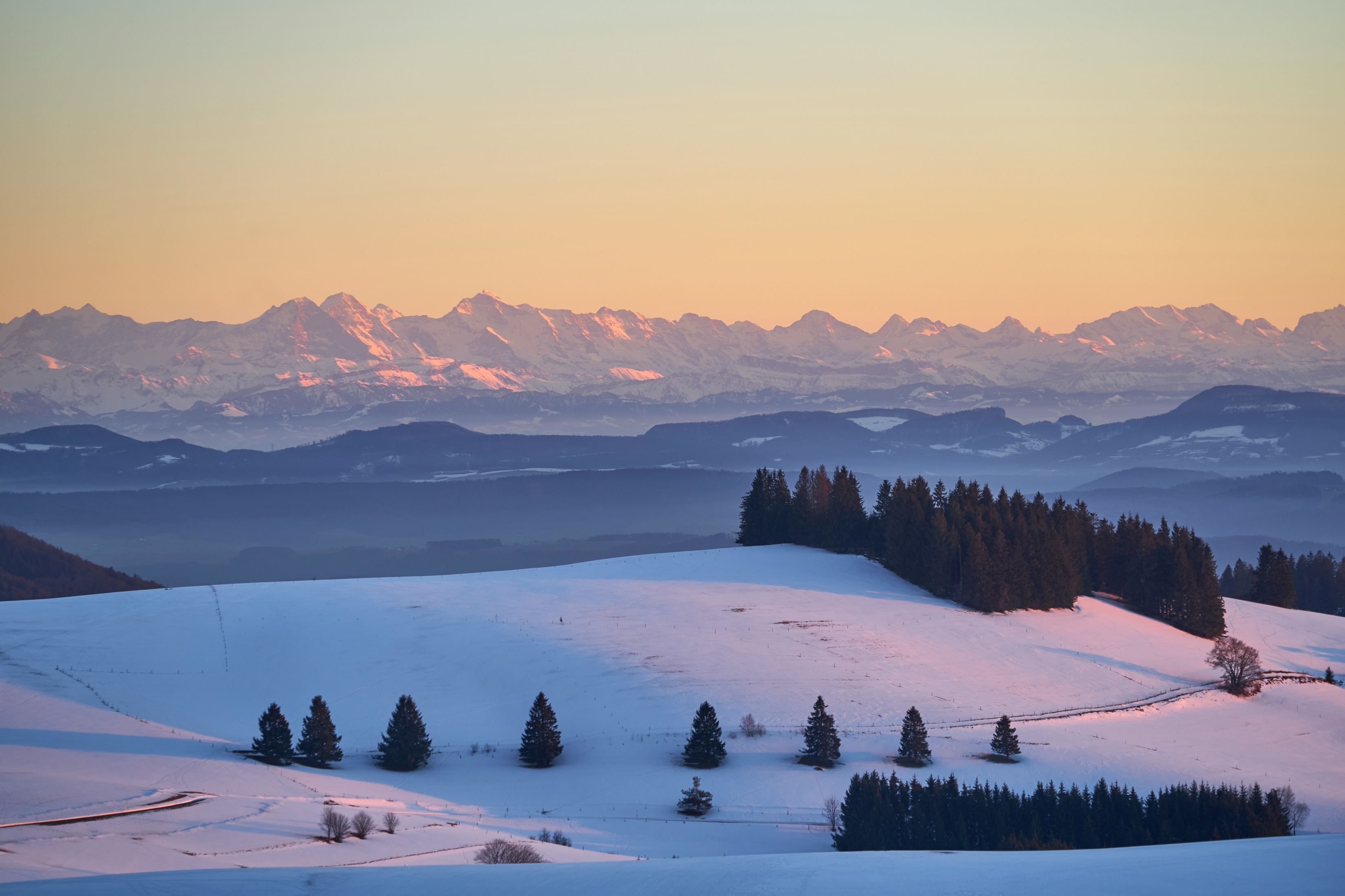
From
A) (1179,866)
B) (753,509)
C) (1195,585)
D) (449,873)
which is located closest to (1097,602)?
(1195,585)

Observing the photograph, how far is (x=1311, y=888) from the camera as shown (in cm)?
3047

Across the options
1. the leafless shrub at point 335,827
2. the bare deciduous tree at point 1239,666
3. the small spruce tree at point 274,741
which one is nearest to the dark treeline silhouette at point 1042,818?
the leafless shrub at point 335,827

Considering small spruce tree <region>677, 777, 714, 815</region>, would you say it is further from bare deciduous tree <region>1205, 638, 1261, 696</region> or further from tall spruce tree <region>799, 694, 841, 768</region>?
bare deciduous tree <region>1205, 638, 1261, 696</region>

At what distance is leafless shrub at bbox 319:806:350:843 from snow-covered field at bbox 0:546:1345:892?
1.32m

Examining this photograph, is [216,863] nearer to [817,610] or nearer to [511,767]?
[511,767]

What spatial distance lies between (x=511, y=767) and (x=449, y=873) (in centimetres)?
3081

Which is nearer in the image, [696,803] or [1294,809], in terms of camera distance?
[696,803]

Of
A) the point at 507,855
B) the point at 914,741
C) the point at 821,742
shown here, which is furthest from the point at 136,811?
the point at 914,741

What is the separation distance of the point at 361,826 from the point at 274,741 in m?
18.3

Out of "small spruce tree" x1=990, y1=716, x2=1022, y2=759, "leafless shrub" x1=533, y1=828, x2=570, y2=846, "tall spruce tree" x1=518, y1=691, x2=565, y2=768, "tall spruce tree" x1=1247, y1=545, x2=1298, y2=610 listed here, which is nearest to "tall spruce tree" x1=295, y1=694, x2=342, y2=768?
"tall spruce tree" x1=518, y1=691, x2=565, y2=768

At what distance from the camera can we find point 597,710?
249ft

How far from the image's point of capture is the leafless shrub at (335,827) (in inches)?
1773

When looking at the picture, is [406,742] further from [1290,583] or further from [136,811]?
[1290,583]

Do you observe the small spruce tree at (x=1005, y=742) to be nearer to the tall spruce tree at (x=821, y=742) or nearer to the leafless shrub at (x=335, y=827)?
the tall spruce tree at (x=821, y=742)
